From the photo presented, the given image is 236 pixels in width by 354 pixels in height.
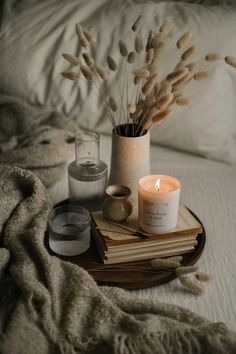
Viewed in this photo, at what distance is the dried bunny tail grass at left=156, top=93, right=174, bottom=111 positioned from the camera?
0.84 metres

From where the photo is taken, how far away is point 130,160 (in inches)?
37.5

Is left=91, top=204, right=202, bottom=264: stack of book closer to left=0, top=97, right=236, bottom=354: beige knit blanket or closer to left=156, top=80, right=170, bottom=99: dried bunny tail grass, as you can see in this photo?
left=0, top=97, right=236, bottom=354: beige knit blanket

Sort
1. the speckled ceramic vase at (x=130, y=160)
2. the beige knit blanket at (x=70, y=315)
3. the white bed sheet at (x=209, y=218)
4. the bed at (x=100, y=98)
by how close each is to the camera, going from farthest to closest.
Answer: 1. the bed at (x=100, y=98)
2. the speckled ceramic vase at (x=130, y=160)
3. the white bed sheet at (x=209, y=218)
4. the beige knit blanket at (x=70, y=315)

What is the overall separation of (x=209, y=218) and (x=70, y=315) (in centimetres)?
40

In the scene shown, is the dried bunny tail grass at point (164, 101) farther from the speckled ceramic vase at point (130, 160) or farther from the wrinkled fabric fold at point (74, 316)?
the wrinkled fabric fold at point (74, 316)

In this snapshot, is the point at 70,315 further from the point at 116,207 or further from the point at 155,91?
the point at 155,91

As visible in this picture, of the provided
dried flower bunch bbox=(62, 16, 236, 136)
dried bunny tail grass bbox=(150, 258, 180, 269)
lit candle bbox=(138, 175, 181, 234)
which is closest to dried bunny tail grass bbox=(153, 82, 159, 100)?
dried flower bunch bbox=(62, 16, 236, 136)

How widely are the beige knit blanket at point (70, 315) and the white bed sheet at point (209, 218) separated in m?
0.06

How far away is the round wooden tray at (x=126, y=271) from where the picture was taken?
845mm

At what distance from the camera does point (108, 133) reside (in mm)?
1365

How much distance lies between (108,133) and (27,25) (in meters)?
0.37

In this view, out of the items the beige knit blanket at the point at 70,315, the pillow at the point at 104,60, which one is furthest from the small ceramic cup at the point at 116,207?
the pillow at the point at 104,60

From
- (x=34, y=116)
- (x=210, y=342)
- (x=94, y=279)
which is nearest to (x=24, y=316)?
(x=94, y=279)

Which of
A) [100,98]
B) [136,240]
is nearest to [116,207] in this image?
[136,240]
